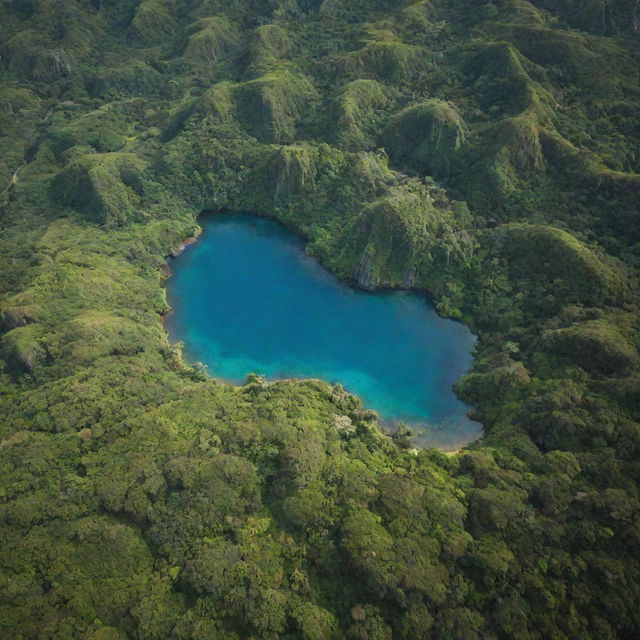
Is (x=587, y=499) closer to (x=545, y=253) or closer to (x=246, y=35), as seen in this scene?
(x=545, y=253)

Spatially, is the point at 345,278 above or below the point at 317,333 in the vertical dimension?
above

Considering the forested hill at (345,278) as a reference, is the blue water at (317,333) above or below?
below

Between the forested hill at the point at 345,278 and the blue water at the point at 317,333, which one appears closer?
the forested hill at the point at 345,278

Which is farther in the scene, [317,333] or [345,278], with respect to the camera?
[345,278]

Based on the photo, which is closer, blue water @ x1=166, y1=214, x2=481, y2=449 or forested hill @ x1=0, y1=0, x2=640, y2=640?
forested hill @ x1=0, y1=0, x2=640, y2=640

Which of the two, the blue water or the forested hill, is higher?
the forested hill

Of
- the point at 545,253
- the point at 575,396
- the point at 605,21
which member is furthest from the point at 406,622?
the point at 605,21
